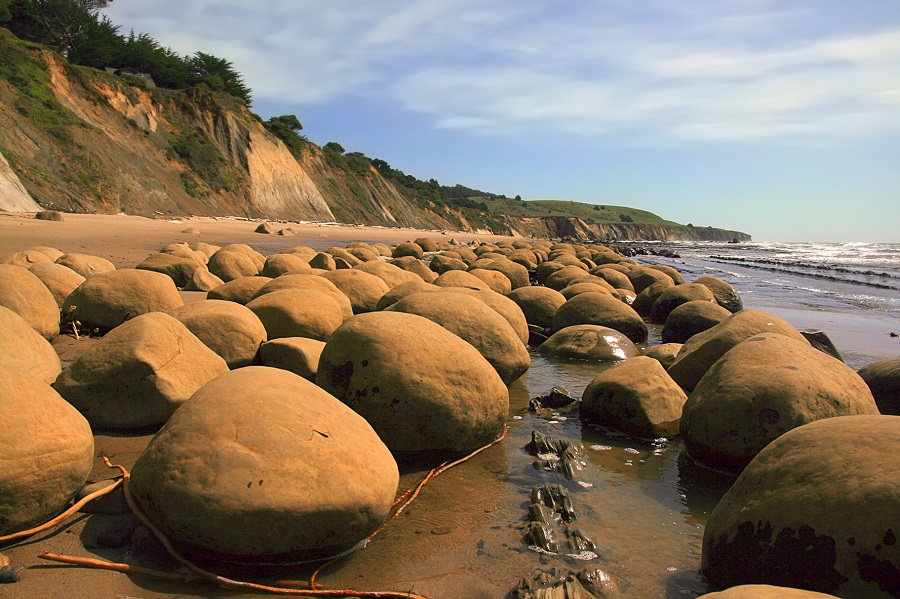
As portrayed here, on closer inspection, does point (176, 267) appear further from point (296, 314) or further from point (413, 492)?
point (413, 492)

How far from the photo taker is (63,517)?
3.12m

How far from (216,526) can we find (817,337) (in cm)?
662

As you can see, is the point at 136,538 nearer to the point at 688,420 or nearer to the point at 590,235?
the point at 688,420

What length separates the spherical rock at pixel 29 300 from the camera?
5758 mm

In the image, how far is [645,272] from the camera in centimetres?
1452

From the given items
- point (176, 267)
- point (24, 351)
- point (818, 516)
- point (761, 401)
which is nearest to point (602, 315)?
point (761, 401)

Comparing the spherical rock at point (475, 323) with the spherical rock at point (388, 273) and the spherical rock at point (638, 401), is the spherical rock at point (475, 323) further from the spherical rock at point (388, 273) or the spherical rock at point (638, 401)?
the spherical rock at point (388, 273)

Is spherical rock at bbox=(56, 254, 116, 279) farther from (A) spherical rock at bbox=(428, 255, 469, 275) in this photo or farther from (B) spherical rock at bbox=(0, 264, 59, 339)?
(A) spherical rock at bbox=(428, 255, 469, 275)

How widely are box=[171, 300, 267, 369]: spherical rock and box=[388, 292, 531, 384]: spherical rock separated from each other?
128 cm

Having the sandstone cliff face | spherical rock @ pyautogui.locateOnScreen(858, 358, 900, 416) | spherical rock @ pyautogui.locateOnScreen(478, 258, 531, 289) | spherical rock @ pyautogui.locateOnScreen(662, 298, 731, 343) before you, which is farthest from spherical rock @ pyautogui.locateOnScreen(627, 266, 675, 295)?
the sandstone cliff face

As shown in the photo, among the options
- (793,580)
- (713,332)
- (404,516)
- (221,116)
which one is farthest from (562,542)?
(221,116)

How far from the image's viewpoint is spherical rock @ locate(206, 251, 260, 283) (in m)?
10.9

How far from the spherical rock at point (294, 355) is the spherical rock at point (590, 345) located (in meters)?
3.45

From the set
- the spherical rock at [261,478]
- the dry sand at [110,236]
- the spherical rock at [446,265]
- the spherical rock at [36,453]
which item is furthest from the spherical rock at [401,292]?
the spherical rock at [446,265]
